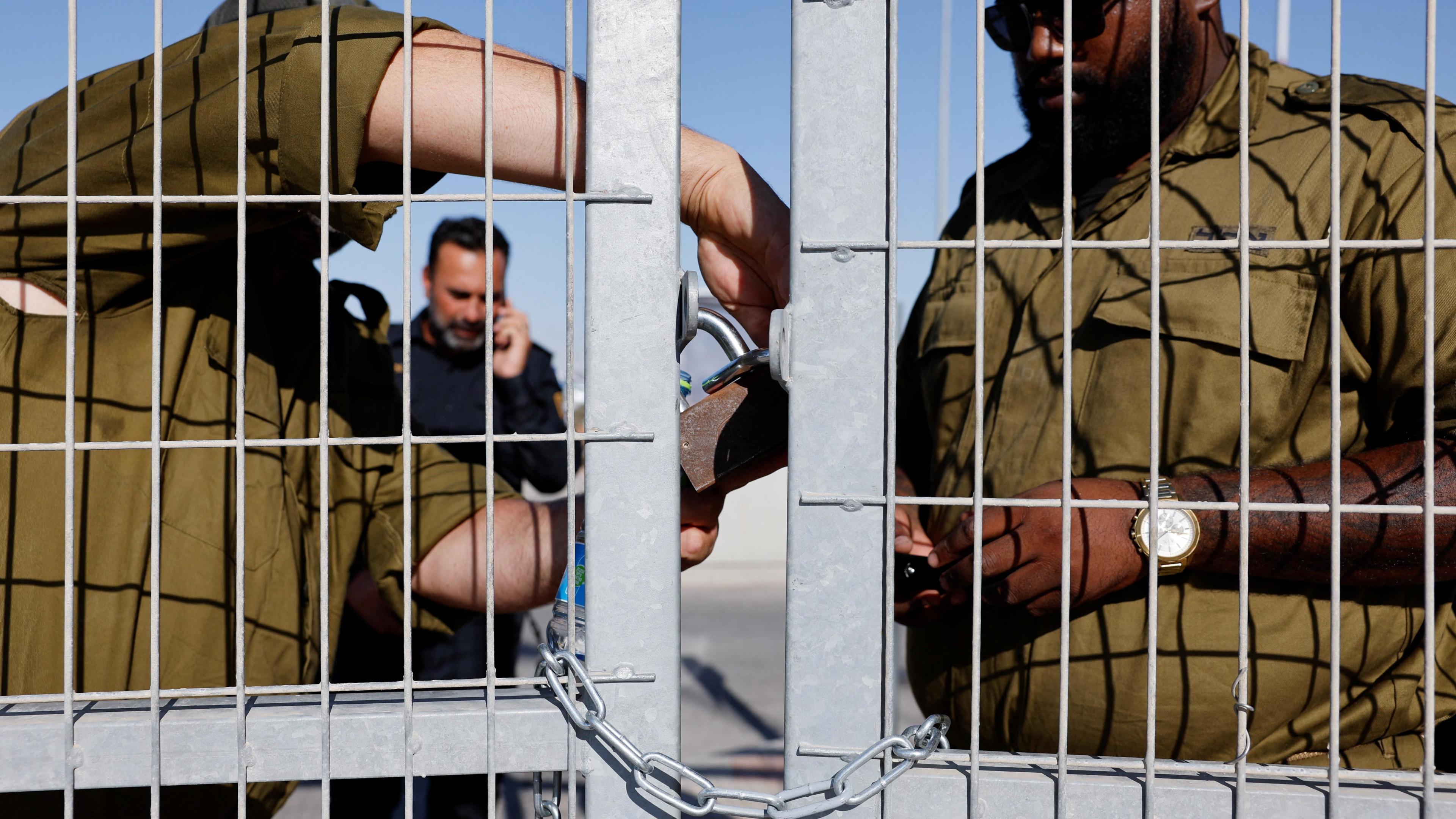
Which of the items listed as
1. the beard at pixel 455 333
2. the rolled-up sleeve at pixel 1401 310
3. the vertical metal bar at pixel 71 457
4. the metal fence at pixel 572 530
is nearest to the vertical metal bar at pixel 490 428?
the metal fence at pixel 572 530

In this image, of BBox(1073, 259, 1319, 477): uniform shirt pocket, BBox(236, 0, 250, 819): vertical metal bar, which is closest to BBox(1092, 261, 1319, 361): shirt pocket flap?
→ BBox(1073, 259, 1319, 477): uniform shirt pocket

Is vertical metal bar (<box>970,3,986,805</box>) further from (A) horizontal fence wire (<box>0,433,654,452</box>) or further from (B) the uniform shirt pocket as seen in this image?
(B) the uniform shirt pocket

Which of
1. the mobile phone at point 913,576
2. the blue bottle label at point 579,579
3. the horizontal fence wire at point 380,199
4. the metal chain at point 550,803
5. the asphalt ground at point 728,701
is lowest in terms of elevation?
the asphalt ground at point 728,701

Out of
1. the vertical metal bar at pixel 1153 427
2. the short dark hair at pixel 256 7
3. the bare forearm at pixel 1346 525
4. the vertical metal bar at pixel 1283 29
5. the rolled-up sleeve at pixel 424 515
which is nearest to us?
the vertical metal bar at pixel 1153 427

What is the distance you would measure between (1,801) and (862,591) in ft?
3.64

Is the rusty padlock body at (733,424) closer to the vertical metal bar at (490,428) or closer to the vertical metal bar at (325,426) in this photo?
the vertical metal bar at (490,428)

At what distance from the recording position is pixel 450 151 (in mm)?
1074

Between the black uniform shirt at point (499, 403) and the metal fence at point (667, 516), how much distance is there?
233 cm

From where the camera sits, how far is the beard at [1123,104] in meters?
1.73

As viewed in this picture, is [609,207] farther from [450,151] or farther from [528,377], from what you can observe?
[528,377]

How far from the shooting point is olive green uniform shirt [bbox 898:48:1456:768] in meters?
1.36

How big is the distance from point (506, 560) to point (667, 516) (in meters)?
0.60

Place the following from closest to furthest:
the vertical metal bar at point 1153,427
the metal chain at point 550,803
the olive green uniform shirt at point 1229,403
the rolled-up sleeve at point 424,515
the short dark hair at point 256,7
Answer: the vertical metal bar at point 1153,427 < the metal chain at point 550,803 < the olive green uniform shirt at point 1229,403 < the short dark hair at point 256,7 < the rolled-up sleeve at point 424,515

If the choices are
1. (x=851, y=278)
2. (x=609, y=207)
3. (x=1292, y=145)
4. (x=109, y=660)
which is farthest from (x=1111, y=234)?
(x=109, y=660)
